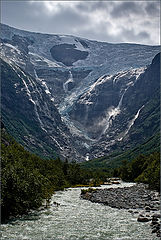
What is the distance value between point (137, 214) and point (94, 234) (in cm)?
904

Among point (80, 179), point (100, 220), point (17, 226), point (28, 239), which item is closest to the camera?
point (28, 239)

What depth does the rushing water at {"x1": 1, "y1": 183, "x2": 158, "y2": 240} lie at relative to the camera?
22203 millimetres

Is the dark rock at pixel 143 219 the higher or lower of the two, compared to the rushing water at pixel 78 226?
higher

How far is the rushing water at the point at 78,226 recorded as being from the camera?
2220cm

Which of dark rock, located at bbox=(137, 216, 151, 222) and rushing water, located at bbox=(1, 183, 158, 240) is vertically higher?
dark rock, located at bbox=(137, 216, 151, 222)

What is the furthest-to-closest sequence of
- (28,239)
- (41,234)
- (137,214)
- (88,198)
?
(88,198)
(137,214)
(41,234)
(28,239)

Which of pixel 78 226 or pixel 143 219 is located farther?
pixel 143 219

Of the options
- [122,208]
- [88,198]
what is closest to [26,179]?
[122,208]

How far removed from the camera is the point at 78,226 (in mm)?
25469

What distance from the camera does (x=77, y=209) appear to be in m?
34.6

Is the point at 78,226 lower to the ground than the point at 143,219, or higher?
lower

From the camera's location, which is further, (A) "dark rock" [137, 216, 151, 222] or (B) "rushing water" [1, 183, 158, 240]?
(A) "dark rock" [137, 216, 151, 222]

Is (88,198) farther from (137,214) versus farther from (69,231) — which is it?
(69,231)

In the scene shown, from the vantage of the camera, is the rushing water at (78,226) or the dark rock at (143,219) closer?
the rushing water at (78,226)
